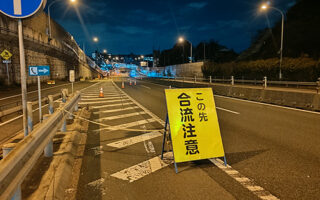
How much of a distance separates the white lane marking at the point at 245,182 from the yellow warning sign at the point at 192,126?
9.9 inches

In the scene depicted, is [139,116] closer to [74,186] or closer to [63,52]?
[74,186]

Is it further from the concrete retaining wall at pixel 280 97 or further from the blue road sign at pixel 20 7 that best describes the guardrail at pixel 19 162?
the concrete retaining wall at pixel 280 97

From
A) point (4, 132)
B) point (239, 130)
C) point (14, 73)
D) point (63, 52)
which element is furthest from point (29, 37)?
point (239, 130)

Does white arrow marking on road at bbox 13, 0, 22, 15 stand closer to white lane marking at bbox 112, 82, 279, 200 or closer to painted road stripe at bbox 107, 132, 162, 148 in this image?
white lane marking at bbox 112, 82, 279, 200

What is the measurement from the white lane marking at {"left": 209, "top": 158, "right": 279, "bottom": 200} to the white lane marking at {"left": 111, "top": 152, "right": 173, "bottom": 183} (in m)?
1.04

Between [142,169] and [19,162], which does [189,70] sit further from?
[19,162]

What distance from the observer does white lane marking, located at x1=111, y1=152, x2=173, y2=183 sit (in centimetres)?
433

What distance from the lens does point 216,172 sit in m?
4.47

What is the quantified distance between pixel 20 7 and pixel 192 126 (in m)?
3.72

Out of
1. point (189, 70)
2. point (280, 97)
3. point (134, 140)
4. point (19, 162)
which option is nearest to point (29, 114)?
point (134, 140)

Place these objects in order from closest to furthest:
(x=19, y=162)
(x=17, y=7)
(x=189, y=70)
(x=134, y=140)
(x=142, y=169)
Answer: (x=19, y=162) < (x=17, y=7) < (x=142, y=169) < (x=134, y=140) < (x=189, y=70)

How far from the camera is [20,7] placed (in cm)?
400

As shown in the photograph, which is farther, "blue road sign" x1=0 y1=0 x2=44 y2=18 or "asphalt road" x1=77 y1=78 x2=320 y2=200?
"blue road sign" x1=0 y1=0 x2=44 y2=18

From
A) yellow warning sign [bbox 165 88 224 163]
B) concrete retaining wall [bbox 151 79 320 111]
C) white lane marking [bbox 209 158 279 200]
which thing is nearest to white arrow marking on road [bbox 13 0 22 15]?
yellow warning sign [bbox 165 88 224 163]
